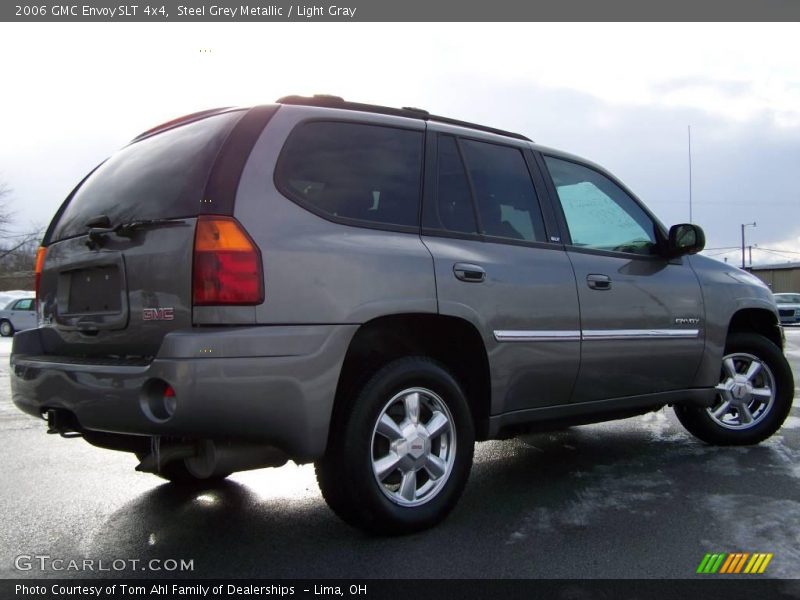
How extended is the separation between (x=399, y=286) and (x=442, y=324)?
1.33ft

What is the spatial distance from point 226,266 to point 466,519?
67.5 inches

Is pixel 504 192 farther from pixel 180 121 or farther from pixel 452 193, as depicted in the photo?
pixel 180 121

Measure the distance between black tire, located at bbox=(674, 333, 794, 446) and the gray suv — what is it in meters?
1.02

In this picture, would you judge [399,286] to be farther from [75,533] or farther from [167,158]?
[75,533]

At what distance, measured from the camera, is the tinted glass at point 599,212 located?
14.1ft

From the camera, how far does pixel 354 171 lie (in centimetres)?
331

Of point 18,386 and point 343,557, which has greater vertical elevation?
point 18,386

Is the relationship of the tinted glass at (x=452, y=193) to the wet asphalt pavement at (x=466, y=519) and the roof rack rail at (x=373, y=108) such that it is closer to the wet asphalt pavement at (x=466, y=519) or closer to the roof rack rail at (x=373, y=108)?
the roof rack rail at (x=373, y=108)

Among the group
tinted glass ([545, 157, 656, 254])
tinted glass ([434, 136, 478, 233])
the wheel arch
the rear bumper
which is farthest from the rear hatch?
the wheel arch

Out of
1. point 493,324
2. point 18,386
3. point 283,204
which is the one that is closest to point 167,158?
point 283,204

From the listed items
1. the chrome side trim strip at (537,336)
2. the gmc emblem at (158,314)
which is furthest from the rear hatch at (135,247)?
the chrome side trim strip at (537,336)

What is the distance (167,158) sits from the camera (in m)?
3.26

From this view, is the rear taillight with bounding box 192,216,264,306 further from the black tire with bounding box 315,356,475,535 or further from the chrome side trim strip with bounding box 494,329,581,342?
the chrome side trim strip with bounding box 494,329,581,342

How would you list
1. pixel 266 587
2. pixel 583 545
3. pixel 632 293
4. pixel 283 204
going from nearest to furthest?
pixel 266 587, pixel 283 204, pixel 583 545, pixel 632 293
